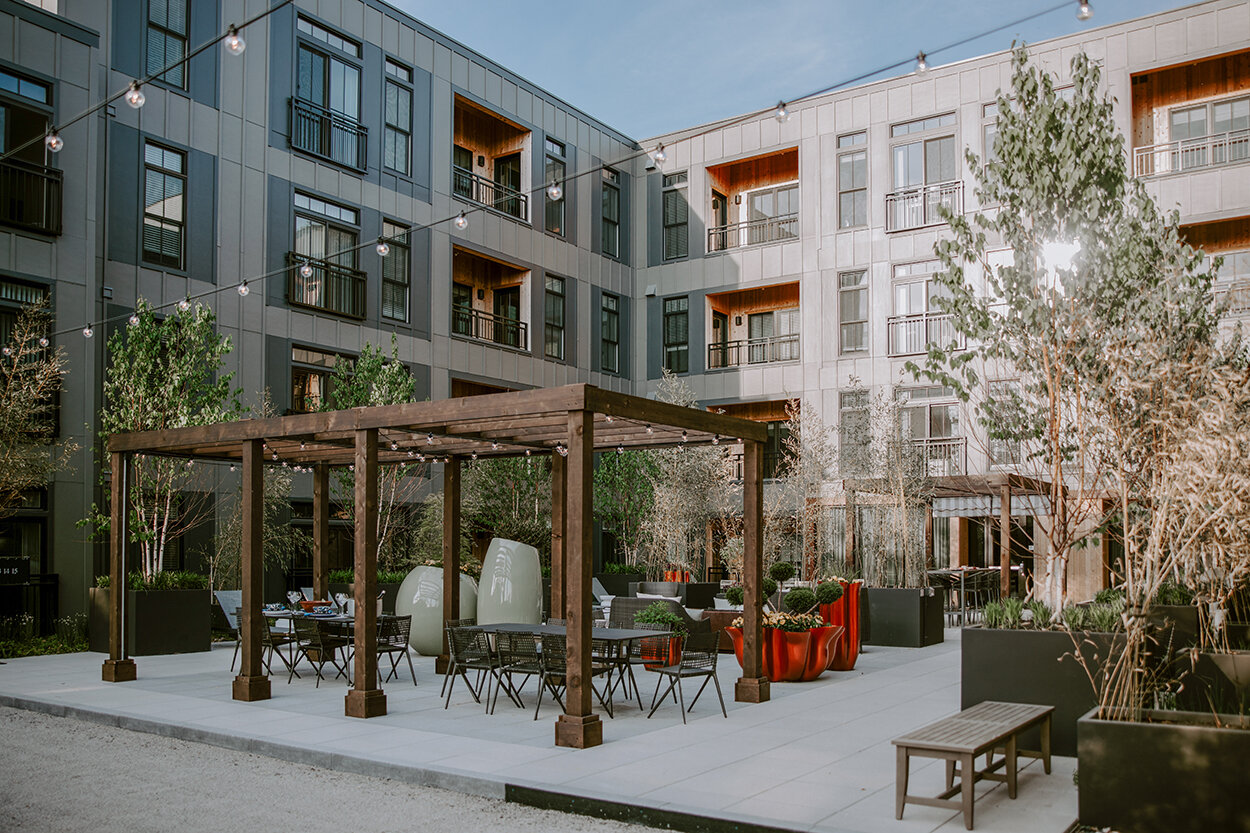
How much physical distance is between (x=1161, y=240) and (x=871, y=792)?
18.3 feet

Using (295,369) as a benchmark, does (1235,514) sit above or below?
below

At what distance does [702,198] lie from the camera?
94.4 ft

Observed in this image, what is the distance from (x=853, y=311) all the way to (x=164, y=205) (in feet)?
51.8

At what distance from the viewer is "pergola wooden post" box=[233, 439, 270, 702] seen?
10.3 m

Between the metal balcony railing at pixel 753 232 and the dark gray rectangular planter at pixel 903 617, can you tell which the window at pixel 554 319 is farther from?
the dark gray rectangular planter at pixel 903 617

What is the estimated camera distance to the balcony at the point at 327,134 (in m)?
20.6

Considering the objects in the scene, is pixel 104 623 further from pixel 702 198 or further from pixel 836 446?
pixel 702 198

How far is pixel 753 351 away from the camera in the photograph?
29.5 meters

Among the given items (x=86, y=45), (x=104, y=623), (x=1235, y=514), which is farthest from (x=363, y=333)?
(x=1235, y=514)

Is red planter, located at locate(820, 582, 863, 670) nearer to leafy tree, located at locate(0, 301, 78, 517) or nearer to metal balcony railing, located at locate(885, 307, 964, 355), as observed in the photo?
leafy tree, located at locate(0, 301, 78, 517)

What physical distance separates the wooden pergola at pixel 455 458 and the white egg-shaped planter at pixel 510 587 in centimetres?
67

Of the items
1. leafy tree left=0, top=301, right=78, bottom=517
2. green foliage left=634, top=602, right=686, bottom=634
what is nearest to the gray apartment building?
leafy tree left=0, top=301, right=78, bottom=517

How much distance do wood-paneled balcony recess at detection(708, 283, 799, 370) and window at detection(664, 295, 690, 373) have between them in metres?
0.67

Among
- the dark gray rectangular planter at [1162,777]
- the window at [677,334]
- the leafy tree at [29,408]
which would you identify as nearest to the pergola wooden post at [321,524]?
the leafy tree at [29,408]
